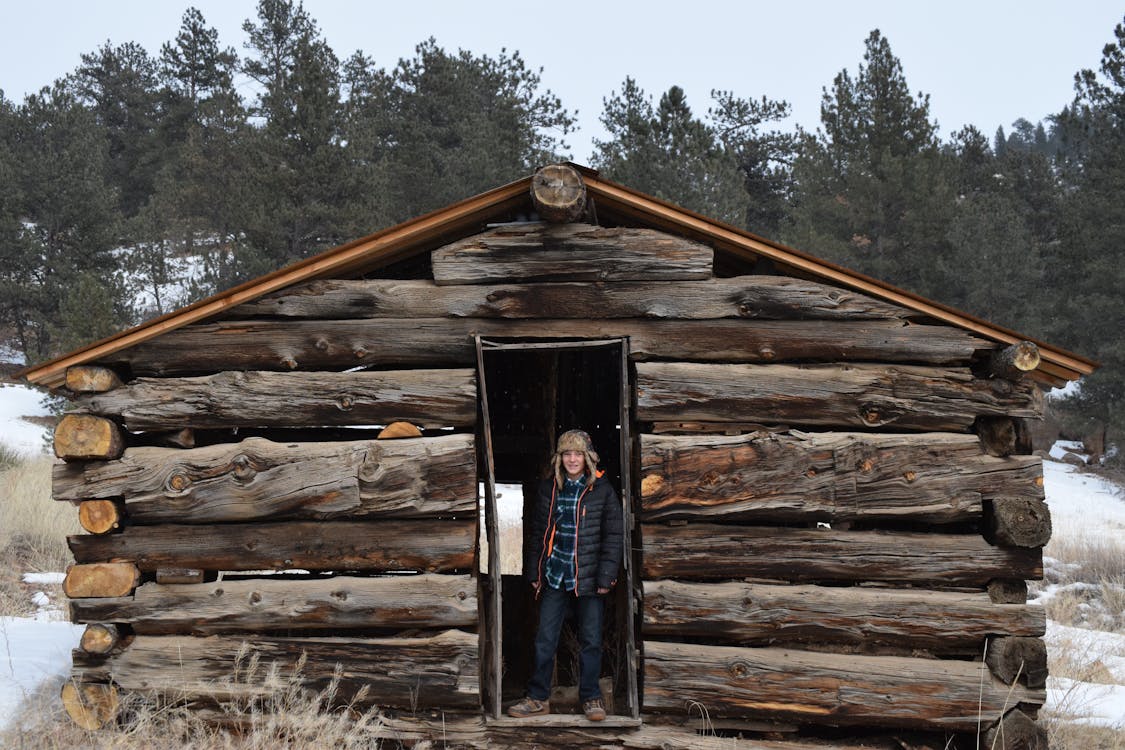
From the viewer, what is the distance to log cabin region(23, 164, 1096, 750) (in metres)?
5.94

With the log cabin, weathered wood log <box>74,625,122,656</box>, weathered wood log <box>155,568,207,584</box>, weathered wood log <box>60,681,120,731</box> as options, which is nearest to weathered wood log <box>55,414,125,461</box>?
the log cabin

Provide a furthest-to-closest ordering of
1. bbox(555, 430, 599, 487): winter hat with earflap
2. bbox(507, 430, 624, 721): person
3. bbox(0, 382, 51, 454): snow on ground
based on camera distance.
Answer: bbox(0, 382, 51, 454): snow on ground → bbox(555, 430, 599, 487): winter hat with earflap → bbox(507, 430, 624, 721): person

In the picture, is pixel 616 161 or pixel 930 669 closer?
pixel 930 669

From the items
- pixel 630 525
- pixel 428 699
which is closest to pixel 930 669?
pixel 630 525

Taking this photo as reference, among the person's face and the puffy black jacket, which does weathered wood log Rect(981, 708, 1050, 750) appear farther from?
the person's face

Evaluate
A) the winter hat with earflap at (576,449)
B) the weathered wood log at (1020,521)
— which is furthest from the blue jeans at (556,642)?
the weathered wood log at (1020,521)

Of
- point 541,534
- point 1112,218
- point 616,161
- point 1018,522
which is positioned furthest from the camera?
point 616,161

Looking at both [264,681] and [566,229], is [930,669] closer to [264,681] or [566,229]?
[566,229]

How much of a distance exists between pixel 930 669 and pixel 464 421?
319 centimetres

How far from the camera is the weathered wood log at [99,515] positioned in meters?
6.00

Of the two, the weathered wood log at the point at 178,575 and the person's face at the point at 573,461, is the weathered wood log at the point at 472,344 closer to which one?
the person's face at the point at 573,461

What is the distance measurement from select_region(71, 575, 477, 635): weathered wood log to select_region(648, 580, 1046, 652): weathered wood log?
123 centimetres

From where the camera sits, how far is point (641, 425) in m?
6.21

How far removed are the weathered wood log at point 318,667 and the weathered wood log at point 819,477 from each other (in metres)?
1.50
